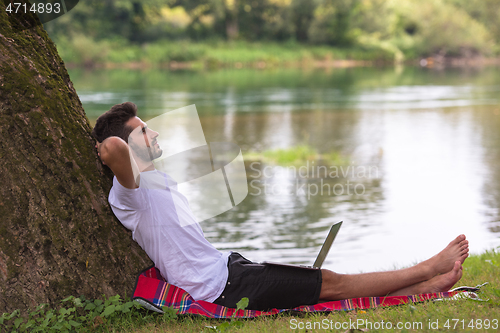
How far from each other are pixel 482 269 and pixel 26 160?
121 inches

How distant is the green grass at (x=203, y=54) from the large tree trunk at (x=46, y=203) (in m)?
39.0

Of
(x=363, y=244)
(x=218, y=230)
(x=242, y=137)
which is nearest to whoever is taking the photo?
(x=363, y=244)

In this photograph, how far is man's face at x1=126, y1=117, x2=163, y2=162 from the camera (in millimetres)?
2814

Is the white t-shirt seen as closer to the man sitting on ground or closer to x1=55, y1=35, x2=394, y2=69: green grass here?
the man sitting on ground

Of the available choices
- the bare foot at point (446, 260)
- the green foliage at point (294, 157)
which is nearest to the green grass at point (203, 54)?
the green foliage at point (294, 157)

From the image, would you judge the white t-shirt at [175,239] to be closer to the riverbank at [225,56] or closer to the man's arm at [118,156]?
the man's arm at [118,156]

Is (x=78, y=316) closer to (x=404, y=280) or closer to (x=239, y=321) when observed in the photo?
(x=239, y=321)

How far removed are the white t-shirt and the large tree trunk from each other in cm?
21

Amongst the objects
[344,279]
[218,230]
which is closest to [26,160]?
[344,279]

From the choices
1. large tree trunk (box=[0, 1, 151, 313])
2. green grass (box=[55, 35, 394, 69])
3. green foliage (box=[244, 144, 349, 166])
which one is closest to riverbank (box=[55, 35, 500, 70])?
green grass (box=[55, 35, 394, 69])

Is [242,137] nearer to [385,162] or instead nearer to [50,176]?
[385,162]

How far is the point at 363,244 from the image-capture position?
582 centimetres

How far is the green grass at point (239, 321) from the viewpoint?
2.62 m

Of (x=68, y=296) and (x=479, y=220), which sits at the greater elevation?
(x=68, y=296)
